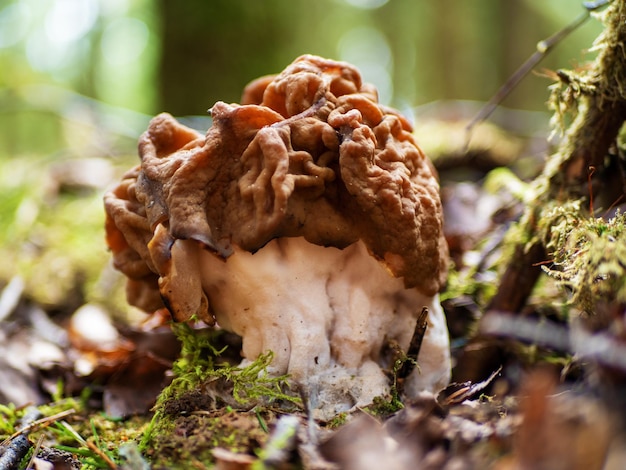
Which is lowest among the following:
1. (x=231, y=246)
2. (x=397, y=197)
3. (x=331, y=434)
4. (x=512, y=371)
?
(x=512, y=371)

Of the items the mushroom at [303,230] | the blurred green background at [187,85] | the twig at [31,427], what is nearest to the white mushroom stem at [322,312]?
the mushroom at [303,230]

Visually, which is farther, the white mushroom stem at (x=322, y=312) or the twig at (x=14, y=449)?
the white mushroom stem at (x=322, y=312)

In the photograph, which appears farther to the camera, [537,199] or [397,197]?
[537,199]

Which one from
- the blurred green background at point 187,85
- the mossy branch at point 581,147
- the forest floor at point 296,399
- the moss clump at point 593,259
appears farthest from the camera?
the blurred green background at point 187,85

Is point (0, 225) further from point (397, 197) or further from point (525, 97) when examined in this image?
point (525, 97)

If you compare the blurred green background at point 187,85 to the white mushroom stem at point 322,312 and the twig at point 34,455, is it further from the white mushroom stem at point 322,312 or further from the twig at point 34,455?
the twig at point 34,455

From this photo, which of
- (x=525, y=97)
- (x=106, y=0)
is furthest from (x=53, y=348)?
(x=106, y=0)

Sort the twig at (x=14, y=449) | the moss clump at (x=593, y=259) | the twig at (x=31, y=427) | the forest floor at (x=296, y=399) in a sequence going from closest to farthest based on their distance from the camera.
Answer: the forest floor at (x=296, y=399) → the moss clump at (x=593, y=259) → the twig at (x=14, y=449) → the twig at (x=31, y=427)

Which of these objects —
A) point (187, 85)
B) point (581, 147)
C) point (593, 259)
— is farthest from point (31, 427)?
point (187, 85)
